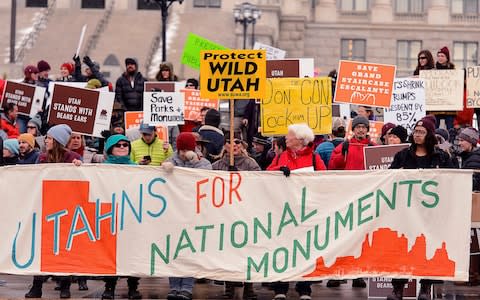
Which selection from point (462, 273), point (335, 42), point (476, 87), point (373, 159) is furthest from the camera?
point (335, 42)

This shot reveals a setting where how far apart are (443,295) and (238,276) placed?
89.5 inches

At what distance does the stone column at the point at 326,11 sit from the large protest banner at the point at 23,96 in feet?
137

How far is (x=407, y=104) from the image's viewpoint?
17734 millimetres

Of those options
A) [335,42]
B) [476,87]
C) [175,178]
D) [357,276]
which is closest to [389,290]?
[357,276]

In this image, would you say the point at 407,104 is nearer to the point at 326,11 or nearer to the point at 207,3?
the point at 207,3

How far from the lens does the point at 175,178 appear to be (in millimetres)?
12641

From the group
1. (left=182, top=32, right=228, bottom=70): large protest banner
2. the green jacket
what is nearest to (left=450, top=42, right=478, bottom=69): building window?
(left=182, top=32, right=228, bottom=70): large protest banner

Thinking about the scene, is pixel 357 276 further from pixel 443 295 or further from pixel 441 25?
pixel 441 25

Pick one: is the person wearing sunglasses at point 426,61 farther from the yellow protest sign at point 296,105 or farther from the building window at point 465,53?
the building window at point 465,53

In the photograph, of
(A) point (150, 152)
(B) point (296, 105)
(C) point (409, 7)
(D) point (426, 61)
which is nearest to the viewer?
(A) point (150, 152)

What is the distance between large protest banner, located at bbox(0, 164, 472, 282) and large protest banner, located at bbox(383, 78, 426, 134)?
A: 5.17 metres

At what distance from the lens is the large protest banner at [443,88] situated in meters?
18.5

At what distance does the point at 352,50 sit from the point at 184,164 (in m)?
47.9

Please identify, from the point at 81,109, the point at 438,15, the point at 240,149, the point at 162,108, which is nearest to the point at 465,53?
the point at 438,15
